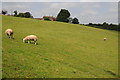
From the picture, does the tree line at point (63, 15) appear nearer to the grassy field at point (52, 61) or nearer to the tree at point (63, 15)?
the tree at point (63, 15)

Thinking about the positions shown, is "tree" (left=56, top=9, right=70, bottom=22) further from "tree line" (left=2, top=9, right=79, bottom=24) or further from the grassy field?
the grassy field

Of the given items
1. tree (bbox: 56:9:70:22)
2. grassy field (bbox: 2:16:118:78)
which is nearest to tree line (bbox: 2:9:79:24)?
tree (bbox: 56:9:70:22)

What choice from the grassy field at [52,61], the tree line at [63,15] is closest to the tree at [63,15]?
the tree line at [63,15]

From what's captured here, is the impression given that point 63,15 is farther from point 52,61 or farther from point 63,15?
point 52,61

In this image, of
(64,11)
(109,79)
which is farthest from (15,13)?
(109,79)

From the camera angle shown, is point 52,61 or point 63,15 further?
point 63,15

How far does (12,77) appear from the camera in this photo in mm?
8047

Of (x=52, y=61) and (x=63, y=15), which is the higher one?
(x=63, y=15)

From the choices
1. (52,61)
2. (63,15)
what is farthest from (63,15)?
(52,61)

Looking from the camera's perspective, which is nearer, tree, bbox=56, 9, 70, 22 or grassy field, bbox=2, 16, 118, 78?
grassy field, bbox=2, 16, 118, 78

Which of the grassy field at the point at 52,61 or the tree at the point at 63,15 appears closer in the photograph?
the grassy field at the point at 52,61

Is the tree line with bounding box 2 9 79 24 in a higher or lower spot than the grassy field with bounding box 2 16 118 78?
higher

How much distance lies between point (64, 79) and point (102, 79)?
16.8 feet

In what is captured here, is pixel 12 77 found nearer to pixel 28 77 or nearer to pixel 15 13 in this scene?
pixel 28 77
